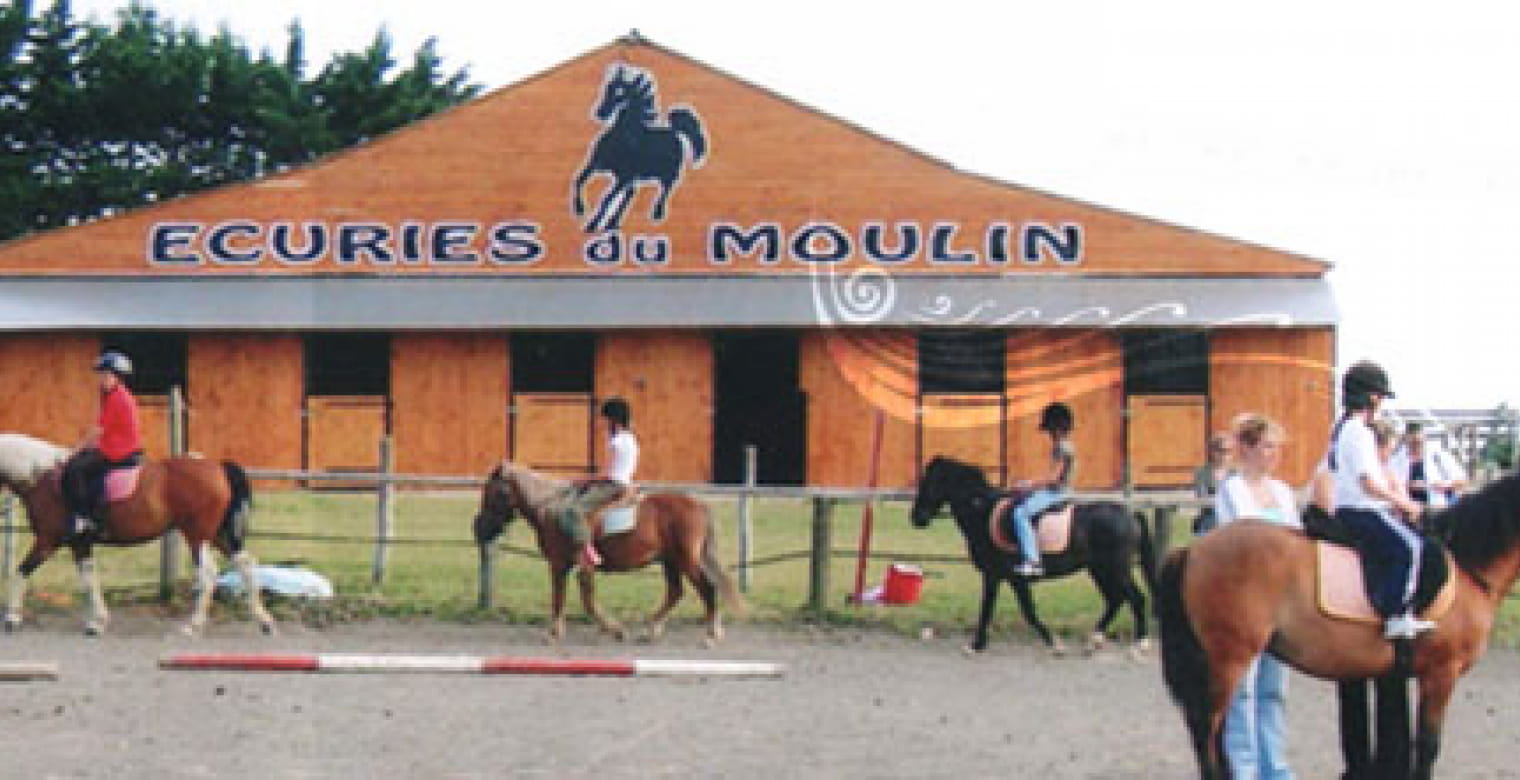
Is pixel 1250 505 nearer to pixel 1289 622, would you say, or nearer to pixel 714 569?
pixel 1289 622

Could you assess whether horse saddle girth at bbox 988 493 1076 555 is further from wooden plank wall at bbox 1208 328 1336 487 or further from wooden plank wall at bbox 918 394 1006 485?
wooden plank wall at bbox 1208 328 1336 487

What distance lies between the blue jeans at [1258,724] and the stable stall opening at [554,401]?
20052 millimetres

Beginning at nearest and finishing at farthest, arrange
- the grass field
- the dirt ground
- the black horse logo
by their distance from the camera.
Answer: the dirt ground → the grass field → the black horse logo

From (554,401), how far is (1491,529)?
67.4 feet

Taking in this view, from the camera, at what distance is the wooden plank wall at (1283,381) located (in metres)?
28.1

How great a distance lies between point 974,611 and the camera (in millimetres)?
16672

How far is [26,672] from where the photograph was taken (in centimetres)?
1247

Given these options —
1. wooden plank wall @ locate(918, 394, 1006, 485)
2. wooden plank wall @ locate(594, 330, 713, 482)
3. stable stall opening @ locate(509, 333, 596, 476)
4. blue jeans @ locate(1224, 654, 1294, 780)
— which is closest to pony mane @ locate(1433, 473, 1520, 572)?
blue jeans @ locate(1224, 654, 1294, 780)

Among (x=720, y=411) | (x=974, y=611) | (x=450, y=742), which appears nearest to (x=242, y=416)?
(x=720, y=411)

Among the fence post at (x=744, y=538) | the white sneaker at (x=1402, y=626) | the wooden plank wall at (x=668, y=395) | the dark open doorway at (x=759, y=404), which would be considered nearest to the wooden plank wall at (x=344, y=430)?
the wooden plank wall at (x=668, y=395)

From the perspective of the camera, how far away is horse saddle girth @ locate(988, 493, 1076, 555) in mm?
15109

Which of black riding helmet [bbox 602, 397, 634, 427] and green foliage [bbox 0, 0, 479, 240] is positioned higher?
green foliage [bbox 0, 0, 479, 240]

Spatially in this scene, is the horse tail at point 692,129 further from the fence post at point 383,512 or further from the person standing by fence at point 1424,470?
the person standing by fence at point 1424,470

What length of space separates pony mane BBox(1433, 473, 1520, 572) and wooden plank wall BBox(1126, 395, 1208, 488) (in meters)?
19.0
